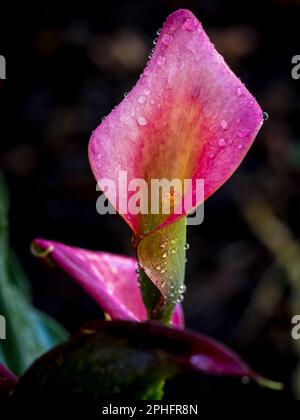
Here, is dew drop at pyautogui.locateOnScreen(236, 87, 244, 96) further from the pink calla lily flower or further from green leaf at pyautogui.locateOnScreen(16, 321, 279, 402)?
green leaf at pyautogui.locateOnScreen(16, 321, 279, 402)

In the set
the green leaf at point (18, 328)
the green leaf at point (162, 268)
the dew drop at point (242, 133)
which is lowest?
the green leaf at point (18, 328)

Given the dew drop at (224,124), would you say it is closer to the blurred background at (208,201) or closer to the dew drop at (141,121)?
the dew drop at (141,121)

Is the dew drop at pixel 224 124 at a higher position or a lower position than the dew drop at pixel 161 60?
lower

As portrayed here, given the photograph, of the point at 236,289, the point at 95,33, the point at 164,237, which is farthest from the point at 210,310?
the point at 164,237

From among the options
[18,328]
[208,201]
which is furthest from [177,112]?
[208,201]

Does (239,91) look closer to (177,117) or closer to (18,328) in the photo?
(177,117)

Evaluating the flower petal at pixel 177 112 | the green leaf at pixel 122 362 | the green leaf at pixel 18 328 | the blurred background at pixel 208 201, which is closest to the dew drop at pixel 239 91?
the flower petal at pixel 177 112

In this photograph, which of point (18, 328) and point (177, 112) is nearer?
point (177, 112)

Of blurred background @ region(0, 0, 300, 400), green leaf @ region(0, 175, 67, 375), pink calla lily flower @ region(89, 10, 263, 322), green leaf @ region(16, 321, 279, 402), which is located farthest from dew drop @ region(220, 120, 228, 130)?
blurred background @ region(0, 0, 300, 400)
